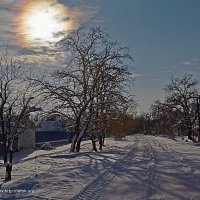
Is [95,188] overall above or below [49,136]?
below

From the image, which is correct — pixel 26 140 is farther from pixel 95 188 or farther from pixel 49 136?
pixel 95 188

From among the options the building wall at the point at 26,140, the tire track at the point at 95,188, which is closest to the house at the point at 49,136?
the building wall at the point at 26,140

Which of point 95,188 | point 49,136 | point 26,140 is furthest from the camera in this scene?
point 49,136

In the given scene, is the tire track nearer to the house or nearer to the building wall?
the building wall

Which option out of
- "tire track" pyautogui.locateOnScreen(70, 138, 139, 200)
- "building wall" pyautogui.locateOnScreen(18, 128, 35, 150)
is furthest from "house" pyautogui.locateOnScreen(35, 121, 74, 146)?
"tire track" pyautogui.locateOnScreen(70, 138, 139, 200)

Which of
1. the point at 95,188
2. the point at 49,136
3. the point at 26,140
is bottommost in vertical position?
the point at 95,188

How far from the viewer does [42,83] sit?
3488 centimetres

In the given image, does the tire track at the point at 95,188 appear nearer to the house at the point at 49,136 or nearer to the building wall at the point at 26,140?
the building wall at the point at 26,140

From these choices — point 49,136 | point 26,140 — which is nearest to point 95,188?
point 26,140

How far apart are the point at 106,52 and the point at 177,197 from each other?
25601 millimetres

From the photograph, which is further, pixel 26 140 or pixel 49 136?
pixel 49 136

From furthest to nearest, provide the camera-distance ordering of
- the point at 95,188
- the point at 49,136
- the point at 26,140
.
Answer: the point at 49,136
the point at 26,140
the point at 95,188

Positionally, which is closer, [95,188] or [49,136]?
[95,188]

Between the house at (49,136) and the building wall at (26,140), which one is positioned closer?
the building wall at (26,140)
